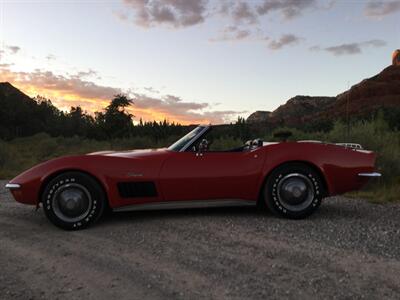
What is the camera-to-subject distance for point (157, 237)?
521 cm

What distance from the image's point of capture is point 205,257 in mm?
4426

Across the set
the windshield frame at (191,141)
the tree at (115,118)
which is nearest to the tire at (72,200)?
the windshield frame at (191,141)

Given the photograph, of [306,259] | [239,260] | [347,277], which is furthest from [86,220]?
[347,277]

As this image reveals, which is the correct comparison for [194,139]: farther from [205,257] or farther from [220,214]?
[205,257]

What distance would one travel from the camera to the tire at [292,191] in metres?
6.00

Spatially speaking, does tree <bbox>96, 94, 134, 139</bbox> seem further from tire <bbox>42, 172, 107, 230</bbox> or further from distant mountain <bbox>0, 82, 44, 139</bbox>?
tire <bbox>42, 172, 107, 230</bbox>

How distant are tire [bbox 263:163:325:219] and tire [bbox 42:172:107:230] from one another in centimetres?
213

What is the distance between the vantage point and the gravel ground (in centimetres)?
363

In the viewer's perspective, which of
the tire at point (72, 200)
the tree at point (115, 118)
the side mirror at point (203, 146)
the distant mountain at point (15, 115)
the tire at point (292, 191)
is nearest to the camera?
the tire at point (72, 200)

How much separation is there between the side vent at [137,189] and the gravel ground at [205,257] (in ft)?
1.21

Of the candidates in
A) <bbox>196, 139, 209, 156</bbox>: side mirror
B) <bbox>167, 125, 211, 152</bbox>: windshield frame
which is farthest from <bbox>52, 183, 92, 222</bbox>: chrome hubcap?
<bbox>196, 139, 209, 156</bbox>: side mirror

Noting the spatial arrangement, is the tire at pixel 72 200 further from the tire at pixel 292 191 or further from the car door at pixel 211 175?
the tire at pixel 292 191

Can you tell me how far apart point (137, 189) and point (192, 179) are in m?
0.68

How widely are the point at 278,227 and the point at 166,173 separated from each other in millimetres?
1489
